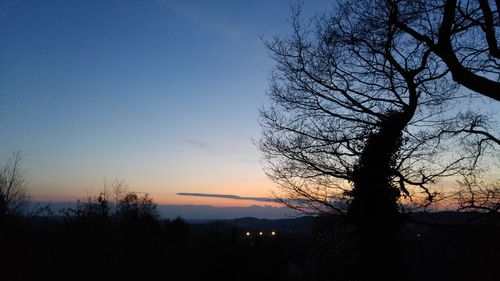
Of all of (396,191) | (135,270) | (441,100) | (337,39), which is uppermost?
(337,39)

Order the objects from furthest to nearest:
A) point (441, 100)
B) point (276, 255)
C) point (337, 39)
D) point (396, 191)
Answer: point (276, 255) < point (396, 191) < point (441, 100) < point (337, 39)

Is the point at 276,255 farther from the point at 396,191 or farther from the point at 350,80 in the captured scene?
A: the point at 350,80

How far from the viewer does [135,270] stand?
13617 millimetres

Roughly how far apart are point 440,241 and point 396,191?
28785mm

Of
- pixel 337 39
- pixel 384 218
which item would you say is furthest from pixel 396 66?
pixel 384 218

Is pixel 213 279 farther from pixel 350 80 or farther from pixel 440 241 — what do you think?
pixel 440 241

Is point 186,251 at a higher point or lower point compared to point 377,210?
lower

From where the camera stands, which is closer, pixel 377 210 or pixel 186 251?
pixel 377 210

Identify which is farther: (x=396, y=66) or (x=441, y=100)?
(x=441, y=100)

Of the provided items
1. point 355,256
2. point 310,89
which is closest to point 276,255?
point 355,256

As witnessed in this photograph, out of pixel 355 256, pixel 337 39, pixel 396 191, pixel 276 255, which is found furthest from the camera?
pixel 276 255

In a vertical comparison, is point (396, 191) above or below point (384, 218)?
above

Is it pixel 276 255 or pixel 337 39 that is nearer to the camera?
pixel 337 39

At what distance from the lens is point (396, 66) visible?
793cm
